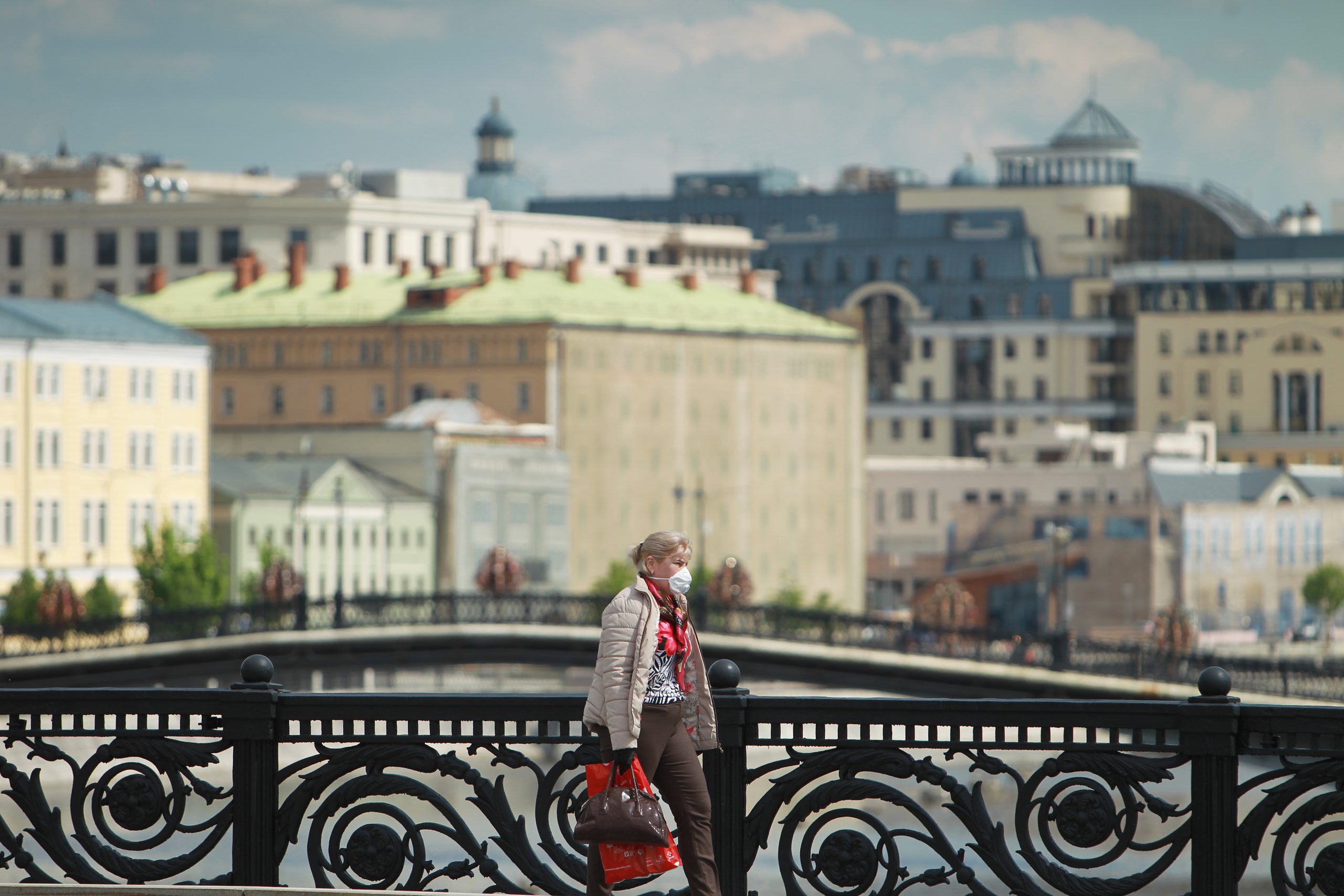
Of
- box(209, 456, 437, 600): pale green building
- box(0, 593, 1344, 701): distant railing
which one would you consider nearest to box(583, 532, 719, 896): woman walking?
box(0, 593, 1344, 701): distant railing

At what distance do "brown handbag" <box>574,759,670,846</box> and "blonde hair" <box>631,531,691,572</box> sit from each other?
686 mm

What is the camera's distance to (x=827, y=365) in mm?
137250

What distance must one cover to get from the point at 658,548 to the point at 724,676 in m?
0.75

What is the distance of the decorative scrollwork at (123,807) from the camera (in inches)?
450

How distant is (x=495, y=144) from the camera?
194 meters

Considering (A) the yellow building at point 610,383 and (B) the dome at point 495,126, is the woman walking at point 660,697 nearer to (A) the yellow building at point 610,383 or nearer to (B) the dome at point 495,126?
(A) the yellow building at point 610,383

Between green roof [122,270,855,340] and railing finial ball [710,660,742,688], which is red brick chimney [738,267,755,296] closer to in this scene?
green roof [122,270,855,340]

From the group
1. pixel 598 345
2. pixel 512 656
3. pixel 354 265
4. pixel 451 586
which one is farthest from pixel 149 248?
pixel 512 656

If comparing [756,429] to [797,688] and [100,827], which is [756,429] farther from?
[100,827]

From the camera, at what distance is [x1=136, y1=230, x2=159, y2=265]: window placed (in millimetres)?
147875

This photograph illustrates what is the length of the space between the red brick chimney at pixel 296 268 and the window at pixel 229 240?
36.1ft

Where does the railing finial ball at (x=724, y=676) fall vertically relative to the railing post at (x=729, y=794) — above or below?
above

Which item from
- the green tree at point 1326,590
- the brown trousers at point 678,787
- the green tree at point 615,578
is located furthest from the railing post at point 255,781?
the green tree at point 1326,590

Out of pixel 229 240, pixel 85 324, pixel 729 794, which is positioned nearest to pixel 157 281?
pixel 229 240
